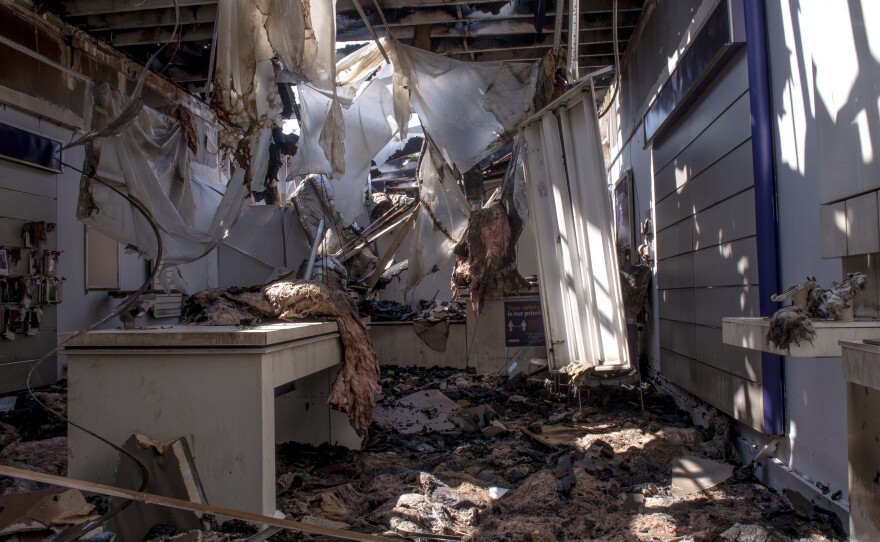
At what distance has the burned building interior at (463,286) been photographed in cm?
301

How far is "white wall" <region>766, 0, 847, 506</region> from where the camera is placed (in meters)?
3.02

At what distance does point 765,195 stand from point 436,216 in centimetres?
413

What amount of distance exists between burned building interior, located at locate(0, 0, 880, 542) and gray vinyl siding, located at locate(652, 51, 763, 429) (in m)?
0.04

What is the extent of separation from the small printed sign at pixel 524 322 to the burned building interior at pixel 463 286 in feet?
0.14

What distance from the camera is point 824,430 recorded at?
311 centimetres

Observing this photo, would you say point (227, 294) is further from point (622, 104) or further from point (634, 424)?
point (622, 104)

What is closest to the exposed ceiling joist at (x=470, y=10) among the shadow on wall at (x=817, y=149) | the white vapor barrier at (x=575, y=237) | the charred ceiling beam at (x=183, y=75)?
the white vapor barrier at (x=575, y=237)

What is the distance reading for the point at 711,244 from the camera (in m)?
4.71

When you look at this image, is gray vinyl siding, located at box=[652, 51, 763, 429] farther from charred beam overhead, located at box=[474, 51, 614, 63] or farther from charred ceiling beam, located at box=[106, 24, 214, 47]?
charred ceiling beam, located at box=[106, 24, 214, 47]

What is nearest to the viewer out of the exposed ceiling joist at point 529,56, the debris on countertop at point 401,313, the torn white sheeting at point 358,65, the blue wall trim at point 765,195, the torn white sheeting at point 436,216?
the blue wall trim at point 765,195

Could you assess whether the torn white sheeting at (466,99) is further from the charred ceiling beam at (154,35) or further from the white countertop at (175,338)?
the white countertop at (175,338)

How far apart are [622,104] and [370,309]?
4.95 m

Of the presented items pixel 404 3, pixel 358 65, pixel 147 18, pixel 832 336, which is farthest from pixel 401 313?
pixel 832 336

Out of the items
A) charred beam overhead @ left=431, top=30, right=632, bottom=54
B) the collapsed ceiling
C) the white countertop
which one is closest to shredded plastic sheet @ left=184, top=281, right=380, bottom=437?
the white countertop
